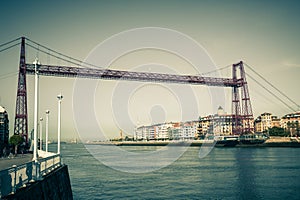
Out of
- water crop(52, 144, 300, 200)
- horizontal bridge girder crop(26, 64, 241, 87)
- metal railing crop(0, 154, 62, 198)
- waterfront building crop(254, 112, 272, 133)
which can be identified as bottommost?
water crop(52, 144, 300, 200)

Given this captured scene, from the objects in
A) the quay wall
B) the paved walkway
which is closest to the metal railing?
the quay wall

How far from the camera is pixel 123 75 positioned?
66.4 metres

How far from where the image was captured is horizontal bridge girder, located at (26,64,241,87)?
185 feet

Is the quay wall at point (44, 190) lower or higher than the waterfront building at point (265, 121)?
lower

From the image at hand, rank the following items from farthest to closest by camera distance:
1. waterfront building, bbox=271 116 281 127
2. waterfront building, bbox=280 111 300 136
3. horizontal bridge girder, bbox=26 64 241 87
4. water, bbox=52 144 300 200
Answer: waterfront building, bbox=271 116 281 127 < waterfront building, bbox=280 111 300 136 < horizontal bridge girder, bbox=26 64 241 87 < water, bbox=52 144 300 200

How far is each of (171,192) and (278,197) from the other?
264 inches

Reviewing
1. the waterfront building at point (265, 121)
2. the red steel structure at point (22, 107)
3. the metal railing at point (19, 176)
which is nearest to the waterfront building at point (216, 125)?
the waterfront building at point (265, 121)

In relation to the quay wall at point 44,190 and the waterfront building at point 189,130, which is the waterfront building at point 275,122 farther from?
the quay wall at point 44,190

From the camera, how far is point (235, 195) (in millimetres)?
20500

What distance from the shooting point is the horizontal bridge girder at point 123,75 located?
185 feet

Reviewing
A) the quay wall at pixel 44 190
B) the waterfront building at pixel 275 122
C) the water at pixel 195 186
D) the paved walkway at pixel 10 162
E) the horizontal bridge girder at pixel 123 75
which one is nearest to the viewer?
the quay wall at pixel 44 190

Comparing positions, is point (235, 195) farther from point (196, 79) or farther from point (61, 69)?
point (196, 79)

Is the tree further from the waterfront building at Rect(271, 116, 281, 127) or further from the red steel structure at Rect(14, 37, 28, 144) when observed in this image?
the waterfront building at Rect(271, 116, 281, 127)

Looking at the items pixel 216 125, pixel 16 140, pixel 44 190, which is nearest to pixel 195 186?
pixel 44 190
